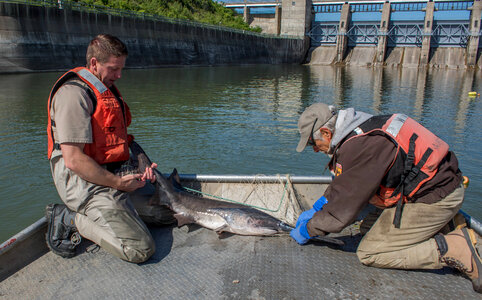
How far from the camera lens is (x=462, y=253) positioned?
3.35 m

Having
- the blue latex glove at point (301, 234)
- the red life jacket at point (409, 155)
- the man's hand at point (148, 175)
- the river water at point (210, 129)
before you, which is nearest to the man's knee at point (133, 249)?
the man's hand at point (148, 175)

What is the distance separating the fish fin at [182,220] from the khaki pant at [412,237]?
2.05 m

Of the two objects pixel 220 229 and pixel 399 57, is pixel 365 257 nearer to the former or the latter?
pixel 220 229

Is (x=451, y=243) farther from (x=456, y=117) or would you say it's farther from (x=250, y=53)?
(x=250, y=53)

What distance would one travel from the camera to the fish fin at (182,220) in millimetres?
4398

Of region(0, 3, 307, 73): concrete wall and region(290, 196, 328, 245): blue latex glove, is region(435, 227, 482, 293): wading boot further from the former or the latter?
region(0, 3, 307, 73): concrete wall

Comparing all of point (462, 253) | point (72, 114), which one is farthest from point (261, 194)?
point (72, 114)

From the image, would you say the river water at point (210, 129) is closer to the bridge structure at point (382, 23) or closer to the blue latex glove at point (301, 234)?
the blue latex glove at point (301, 234)

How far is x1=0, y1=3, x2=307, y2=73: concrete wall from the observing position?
26.2 meters

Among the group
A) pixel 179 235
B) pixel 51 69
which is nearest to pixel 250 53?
pixel 51 69

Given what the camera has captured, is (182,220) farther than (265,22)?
No

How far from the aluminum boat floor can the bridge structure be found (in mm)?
57463

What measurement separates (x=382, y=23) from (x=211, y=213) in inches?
2380

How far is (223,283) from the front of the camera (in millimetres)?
3432
